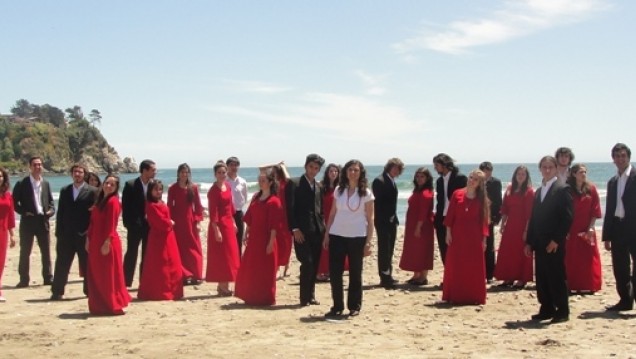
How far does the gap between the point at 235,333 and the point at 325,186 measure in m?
4.27

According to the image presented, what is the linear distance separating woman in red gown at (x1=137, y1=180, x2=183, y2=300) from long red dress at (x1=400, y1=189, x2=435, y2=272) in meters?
3.59

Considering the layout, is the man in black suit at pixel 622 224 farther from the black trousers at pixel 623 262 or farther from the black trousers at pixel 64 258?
the black trousers at pixel 64 258

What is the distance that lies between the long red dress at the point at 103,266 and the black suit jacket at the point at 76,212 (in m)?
1.40

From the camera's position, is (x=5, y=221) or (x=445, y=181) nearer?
(x=5, y=221)

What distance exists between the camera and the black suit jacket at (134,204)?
1016 centimetres

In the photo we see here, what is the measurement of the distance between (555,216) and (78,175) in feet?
20.4

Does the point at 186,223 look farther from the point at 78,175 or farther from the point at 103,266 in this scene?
the point at 103,266

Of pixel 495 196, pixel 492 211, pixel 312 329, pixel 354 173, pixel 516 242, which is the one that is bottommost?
pixel 312 329

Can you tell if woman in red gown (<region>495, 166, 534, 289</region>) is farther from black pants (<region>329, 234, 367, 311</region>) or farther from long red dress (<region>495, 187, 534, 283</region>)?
black pants (<region>329, 234, 367, 311</region>)

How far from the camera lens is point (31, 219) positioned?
429 inches

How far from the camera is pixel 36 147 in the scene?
374 ft

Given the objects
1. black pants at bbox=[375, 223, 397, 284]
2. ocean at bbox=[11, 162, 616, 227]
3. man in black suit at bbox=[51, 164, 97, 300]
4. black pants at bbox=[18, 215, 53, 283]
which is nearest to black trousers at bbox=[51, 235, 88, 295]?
man in black suit at bbox=[51, 164, 97, 300]

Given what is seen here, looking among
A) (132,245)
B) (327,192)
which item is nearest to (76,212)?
(132,245)

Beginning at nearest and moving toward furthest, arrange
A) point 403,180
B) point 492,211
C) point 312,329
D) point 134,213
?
point 312,329, point 134,213, point 492,211, point 403,180
